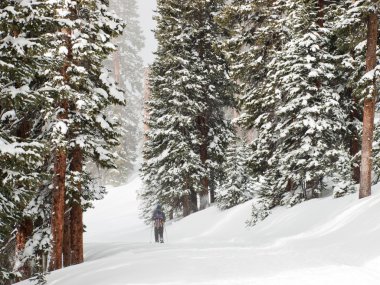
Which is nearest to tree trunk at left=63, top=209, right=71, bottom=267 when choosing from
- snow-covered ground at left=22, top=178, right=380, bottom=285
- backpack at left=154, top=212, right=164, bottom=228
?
snow-covered ground at left=22, top=178, right=380, bottom=285

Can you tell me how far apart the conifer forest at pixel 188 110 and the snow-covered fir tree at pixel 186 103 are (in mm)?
87

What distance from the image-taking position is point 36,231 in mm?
13914

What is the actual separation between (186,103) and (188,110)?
1.41 feet

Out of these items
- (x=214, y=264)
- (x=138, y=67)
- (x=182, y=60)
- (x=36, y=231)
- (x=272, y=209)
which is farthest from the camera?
(x=138, y=67)

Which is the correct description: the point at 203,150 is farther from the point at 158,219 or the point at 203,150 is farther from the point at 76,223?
the point at 76,223

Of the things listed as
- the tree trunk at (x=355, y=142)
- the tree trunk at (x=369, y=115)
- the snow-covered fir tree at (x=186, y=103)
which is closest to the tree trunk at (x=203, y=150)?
the snow-covered fir tree at (x=186, y=103)

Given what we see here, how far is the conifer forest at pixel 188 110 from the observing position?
34.5ft

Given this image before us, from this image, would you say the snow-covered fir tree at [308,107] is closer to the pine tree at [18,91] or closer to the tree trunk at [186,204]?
the tree trunk at [186,204]

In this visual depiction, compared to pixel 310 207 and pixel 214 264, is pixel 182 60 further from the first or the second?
pixel 214 264

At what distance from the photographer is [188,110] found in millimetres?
25688

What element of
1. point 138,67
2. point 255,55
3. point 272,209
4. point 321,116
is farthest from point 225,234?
point 138,67

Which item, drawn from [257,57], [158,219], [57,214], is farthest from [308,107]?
[57,214]

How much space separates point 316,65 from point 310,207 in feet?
19.5

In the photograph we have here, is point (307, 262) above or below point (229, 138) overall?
below
